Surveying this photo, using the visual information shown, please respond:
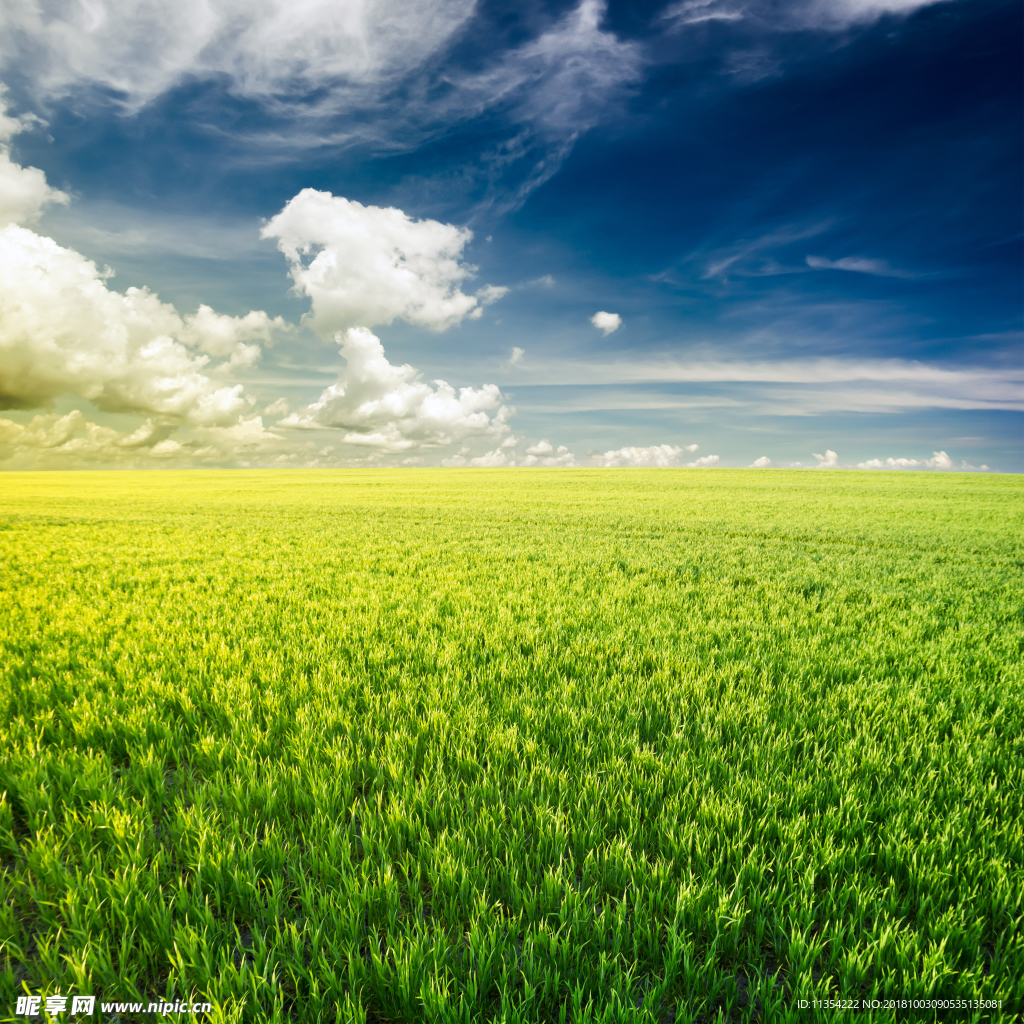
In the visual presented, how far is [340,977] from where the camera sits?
2463 mm

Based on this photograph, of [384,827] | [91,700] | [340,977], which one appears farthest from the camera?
[91,700]

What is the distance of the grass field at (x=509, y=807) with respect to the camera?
2.43 metres

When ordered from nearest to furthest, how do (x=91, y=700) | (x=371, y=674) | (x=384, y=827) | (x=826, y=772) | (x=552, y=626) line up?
(x=384, y=827) < (x=826, y=772) < (x=91, y=700) < (x=371, y=674) < (x=552, y=626)

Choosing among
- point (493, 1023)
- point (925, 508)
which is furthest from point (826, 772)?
point (925, 508)

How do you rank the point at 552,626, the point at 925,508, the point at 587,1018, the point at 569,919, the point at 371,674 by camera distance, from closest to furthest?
the point at 587,1018
the point at 569,919
the point at 371,674
the point at 552,626
the point at 925,508

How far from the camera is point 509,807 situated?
144 inches

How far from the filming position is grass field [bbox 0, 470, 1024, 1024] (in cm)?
243

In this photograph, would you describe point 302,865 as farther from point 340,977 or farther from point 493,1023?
point 493,1023

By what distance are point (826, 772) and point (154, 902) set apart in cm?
465

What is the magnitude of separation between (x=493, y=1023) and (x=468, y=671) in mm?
4055

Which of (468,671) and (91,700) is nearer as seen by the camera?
(91,700)

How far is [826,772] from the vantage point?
4.11 meters

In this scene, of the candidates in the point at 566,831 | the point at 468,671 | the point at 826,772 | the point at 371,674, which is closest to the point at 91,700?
the point at 371,674

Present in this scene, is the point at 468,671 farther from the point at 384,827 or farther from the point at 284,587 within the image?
the point at 284,587
